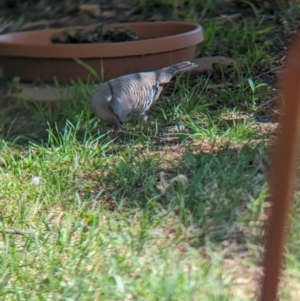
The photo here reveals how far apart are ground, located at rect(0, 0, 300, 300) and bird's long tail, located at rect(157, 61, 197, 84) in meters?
0.16

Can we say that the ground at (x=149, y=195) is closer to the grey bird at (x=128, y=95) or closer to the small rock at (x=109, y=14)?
the grey bird at (x=128, y=95)

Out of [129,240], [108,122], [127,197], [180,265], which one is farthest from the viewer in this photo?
[108,122]

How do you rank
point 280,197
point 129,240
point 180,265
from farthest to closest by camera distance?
point 129,240
point 180,265
point 280,197

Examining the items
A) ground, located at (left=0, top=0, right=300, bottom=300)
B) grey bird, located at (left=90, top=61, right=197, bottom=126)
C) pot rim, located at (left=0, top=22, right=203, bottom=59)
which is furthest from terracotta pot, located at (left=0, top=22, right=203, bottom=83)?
grey bird, located at (left=90, top=61, right=197, bottom=126)

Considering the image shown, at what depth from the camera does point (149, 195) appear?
10.1 ft

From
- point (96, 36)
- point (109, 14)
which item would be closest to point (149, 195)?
point (96, 36)

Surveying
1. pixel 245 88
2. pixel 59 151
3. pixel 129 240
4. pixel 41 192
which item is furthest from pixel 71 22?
pixel 129 240

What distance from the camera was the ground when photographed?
2.36 meters

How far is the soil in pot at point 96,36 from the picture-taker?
4.98 meters

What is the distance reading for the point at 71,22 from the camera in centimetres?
617

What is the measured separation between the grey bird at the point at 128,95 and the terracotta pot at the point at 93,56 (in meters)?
0.30

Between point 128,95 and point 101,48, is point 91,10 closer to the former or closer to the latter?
point 101,48

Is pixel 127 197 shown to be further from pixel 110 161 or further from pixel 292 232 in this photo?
pixel 292 232

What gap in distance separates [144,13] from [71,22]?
677 mm
